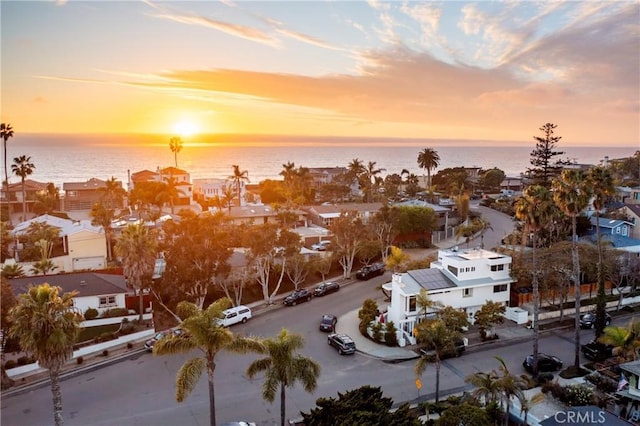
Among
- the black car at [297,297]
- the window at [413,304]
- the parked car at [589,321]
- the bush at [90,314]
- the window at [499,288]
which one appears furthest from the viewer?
the black car at [297,297]

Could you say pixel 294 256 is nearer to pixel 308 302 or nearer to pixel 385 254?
pixel 308 302

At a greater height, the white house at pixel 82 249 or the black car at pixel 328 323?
the white house at pixel 82 249

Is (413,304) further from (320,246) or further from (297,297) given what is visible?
(320,246)

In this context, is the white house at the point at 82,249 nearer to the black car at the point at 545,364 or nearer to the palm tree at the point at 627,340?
the black car at the point at 545,364

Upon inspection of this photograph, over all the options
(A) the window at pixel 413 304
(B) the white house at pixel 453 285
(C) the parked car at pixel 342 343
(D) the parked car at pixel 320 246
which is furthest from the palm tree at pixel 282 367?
(D) the parked car at pixel 320 246

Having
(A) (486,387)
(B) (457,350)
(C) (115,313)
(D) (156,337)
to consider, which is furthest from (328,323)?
(C) (115,313)

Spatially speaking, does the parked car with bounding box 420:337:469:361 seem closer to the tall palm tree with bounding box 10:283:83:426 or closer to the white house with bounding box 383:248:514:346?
the white house with bounding box 383:248:514:346

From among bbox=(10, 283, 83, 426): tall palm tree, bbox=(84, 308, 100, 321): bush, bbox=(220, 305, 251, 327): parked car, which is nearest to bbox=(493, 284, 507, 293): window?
bbox=(220, 305, 251, 327): parked car
